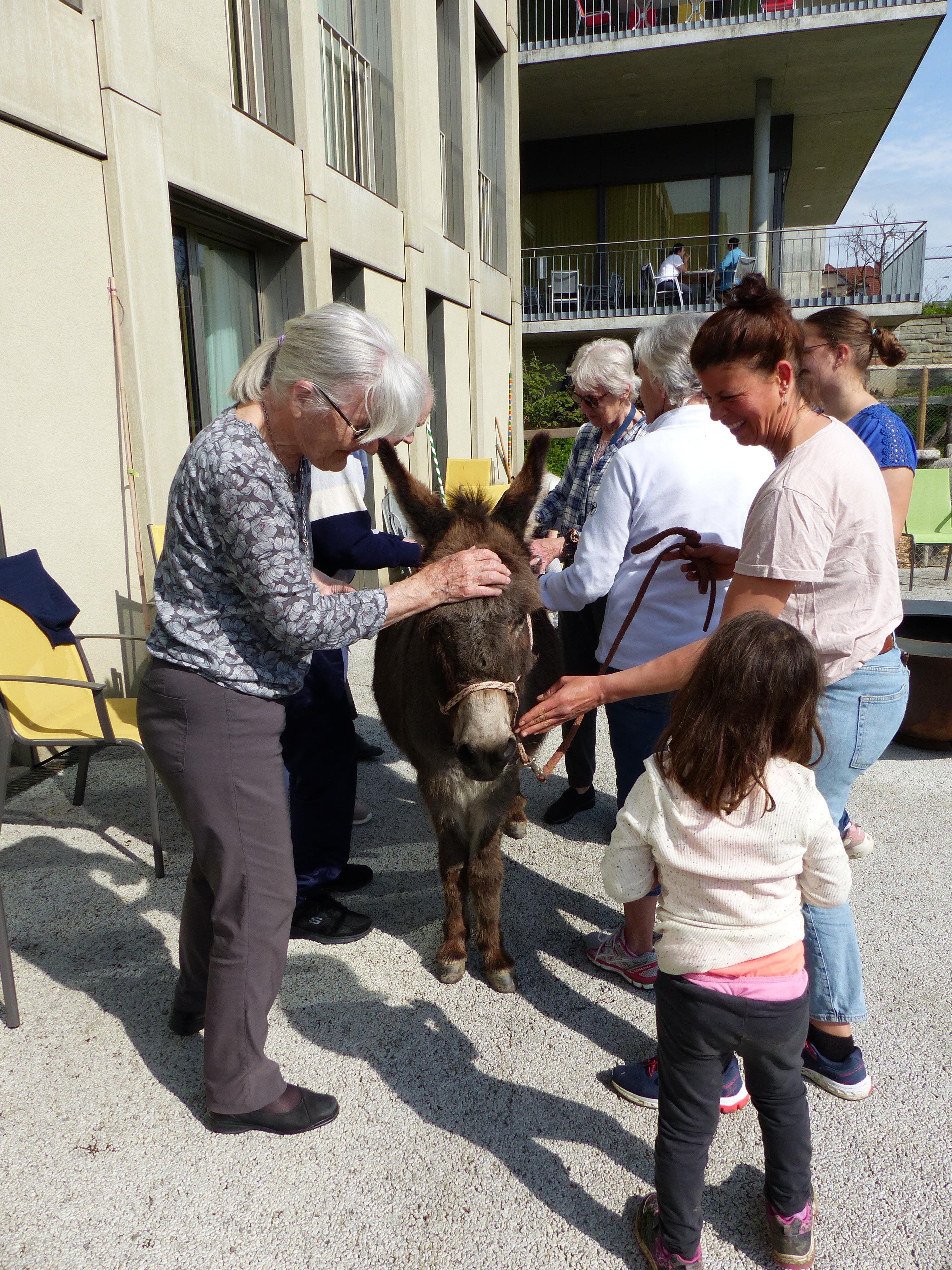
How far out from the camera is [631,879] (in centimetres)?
200

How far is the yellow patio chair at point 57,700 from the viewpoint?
3865mm

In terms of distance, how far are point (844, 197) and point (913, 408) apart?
758 inches

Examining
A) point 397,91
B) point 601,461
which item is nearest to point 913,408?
point 397,91

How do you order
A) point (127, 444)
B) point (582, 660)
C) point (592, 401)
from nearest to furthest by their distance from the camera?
point (592, 401), point (582, 660), point (127, 444)

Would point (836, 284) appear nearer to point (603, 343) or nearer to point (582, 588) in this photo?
point (603, 343)

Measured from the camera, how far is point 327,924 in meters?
3.53

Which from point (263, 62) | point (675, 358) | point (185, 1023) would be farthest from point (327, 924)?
point (263, 62)

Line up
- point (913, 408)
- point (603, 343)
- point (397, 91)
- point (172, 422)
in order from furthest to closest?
point (913, 408) → point (397, 91) → point (172, 422) → point (603, 343)

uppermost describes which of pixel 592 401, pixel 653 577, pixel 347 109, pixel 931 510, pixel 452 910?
pixel 347 109

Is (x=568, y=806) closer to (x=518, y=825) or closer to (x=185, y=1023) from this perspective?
(x=518, y=825)

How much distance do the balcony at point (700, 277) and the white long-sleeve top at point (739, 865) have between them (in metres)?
19.3

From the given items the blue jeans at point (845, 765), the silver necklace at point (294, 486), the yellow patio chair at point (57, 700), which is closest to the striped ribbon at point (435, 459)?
the yellow patio chair at point (57, 700)

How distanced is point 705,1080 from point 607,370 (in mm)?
3129

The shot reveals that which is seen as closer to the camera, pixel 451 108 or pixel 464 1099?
pixel 464 1099
